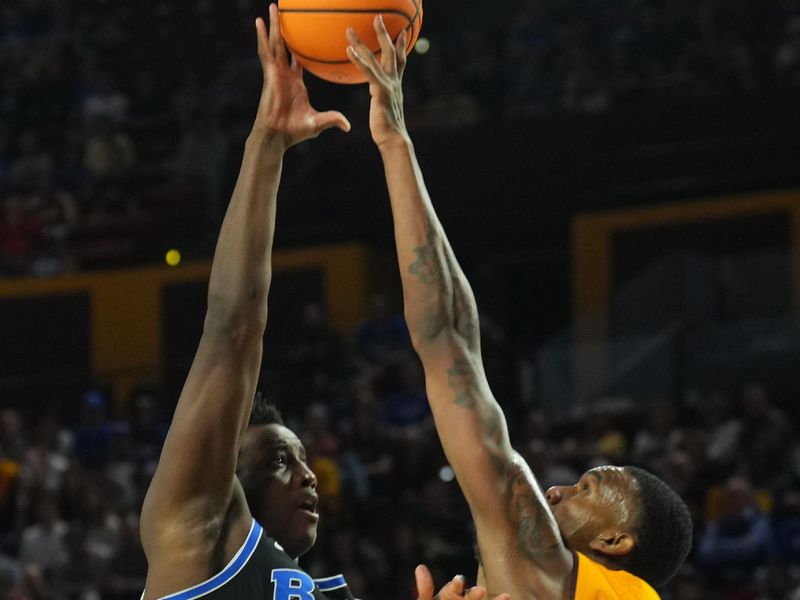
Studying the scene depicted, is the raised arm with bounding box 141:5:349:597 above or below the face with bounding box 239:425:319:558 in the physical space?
above

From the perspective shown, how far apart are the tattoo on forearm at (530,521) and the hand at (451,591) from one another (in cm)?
18

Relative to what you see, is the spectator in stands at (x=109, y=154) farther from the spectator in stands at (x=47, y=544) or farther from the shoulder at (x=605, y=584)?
the shoulder at (x=605, y=584)

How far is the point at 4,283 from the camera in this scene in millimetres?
16188

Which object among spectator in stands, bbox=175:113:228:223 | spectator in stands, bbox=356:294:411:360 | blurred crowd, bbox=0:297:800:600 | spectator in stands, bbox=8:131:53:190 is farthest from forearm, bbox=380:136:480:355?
spectator in stands, bbox=8:131:53:190

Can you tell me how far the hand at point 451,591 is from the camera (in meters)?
2.94

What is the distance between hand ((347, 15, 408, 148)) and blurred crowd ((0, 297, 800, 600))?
579 cm

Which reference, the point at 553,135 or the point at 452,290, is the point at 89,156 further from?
the point at 452,290

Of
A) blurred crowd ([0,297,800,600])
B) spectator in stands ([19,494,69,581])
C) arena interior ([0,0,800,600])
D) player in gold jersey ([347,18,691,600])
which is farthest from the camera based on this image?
spectator in stands ([19,494,69,581])

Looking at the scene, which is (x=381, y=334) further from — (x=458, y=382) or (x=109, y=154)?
(x=458, y=382)

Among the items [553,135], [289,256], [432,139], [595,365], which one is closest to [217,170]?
A: [289,256]

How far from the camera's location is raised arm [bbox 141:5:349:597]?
10.1 feet

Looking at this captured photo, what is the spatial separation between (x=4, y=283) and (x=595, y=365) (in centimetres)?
756

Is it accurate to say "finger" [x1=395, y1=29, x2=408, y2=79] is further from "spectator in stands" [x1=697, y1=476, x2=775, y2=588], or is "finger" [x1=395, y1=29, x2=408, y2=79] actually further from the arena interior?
"spectator in stands" [x1=697, y1=476, x2=775, y2=588]

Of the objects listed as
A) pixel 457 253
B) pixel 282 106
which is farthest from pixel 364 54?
pixel 457 253
